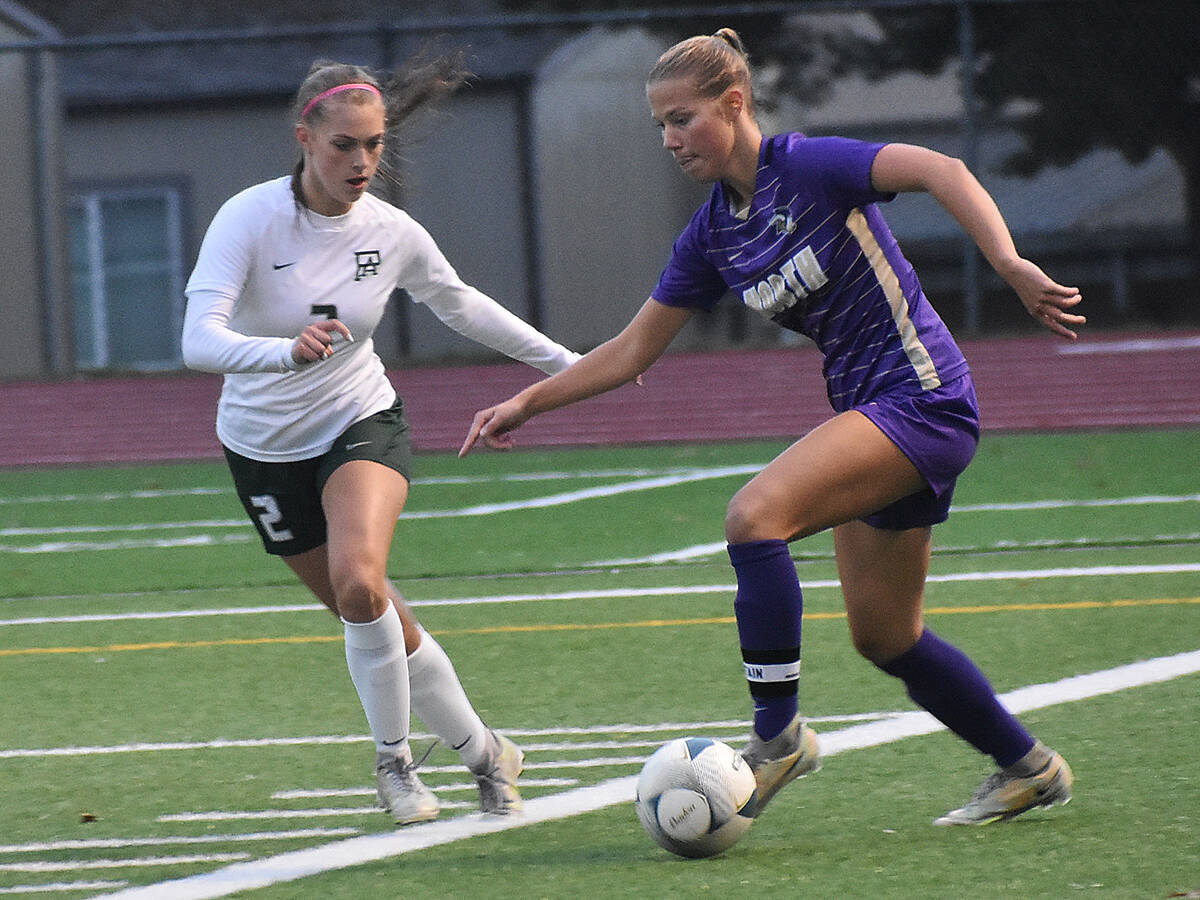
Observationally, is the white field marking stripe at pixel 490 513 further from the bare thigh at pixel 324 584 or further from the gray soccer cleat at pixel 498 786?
the gray soccer cleat at pixel 498 786

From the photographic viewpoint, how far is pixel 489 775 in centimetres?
500

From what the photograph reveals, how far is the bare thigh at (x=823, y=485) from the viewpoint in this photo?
4.32 m

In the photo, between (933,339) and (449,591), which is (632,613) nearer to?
(449,591)

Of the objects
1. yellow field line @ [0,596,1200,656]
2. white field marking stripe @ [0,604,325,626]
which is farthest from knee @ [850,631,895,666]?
white field marking stripe @ [0,604,325,626]

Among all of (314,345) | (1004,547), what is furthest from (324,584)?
(1004,547)

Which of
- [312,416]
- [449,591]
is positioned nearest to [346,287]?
[312,416]

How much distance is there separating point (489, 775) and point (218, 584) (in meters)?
4.78

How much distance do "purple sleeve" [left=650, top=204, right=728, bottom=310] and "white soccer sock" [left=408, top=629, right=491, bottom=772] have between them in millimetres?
1087

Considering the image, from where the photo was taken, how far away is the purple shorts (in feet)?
14.4

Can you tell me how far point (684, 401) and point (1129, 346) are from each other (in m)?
4.04

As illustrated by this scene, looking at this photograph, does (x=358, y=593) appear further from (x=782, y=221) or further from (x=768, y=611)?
(x=782, y=221)

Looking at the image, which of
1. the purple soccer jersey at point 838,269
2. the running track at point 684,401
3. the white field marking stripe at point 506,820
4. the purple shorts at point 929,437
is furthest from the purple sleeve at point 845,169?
the running track at point 684,401

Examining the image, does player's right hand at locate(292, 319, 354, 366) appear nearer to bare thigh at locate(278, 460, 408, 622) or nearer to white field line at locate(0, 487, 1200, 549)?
bare thigh at locate(278, 460, 408, 622)

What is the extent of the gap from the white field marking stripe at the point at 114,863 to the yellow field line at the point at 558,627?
3.11m
